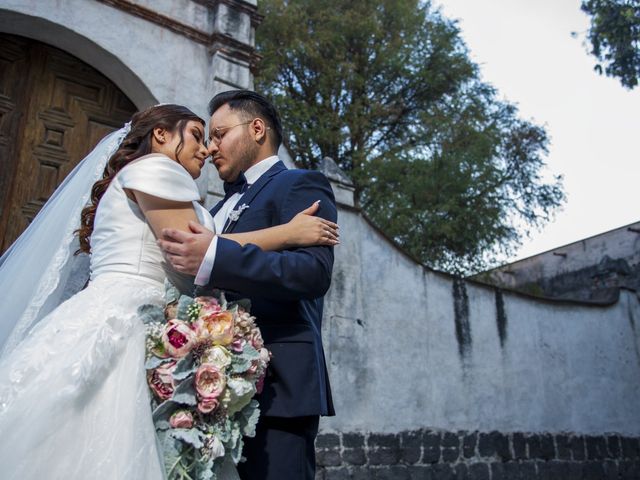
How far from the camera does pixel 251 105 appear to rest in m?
2.52

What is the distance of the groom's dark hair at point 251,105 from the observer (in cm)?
251

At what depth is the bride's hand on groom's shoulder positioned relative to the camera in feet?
6.66

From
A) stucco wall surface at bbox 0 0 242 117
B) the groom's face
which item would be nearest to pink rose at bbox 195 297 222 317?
the groom's face

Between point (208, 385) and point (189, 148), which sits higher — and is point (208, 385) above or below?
below

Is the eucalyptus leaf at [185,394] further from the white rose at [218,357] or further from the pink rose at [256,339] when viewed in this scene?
the pink rose at [256,339]

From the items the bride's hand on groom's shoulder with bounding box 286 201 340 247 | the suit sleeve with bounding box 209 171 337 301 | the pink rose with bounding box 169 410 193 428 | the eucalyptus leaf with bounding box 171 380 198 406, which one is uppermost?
the bride's hand on groom's shoulder with bounding box 286 201 340 247

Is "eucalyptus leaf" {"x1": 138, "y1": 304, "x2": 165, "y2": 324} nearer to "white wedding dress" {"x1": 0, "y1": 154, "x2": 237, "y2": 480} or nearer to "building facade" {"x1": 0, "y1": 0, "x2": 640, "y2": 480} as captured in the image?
"white wedding dress" {"x1": 0, "y1": 154, "x2": 237, "y2": 480}

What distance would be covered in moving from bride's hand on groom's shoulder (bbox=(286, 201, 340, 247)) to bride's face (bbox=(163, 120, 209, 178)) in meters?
0.48

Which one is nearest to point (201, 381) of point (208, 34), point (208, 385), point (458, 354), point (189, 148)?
point (208, 385)

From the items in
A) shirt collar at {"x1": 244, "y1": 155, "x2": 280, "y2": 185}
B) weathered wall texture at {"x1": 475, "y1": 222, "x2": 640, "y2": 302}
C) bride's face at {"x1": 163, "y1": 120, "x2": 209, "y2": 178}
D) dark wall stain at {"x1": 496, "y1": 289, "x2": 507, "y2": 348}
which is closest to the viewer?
bride's face at {"x1": 163, "y1": 120, "x2": 209, "y2": 178}

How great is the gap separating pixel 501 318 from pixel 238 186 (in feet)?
19.8

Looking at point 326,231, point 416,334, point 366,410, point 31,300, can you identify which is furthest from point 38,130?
point 416,334

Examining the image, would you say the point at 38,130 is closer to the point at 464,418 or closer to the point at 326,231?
the point at 326,231

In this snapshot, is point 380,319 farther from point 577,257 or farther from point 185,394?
point 577,257
